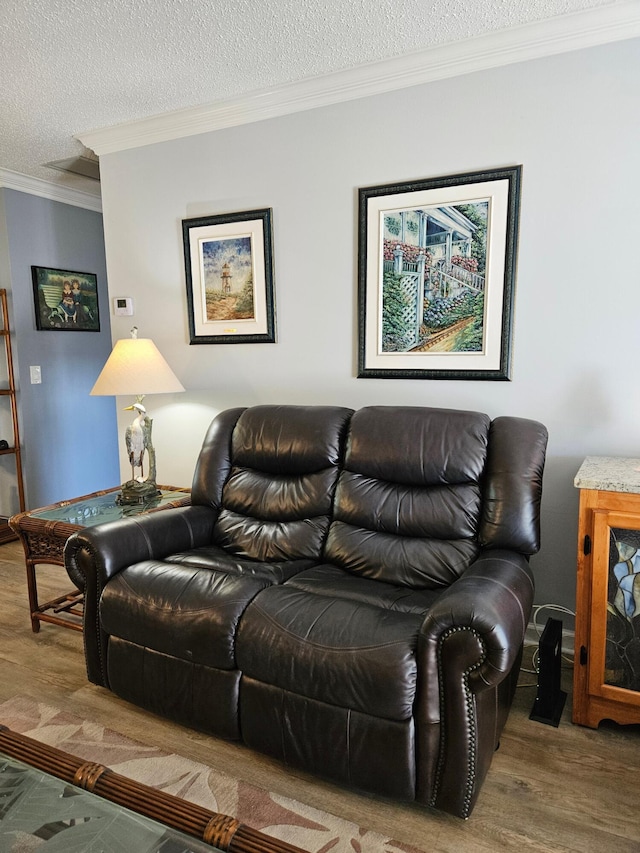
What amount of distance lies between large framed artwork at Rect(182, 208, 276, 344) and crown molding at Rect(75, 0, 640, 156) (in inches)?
20.1

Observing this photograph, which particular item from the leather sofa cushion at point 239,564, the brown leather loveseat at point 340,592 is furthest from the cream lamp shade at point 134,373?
the leather sofa cushion at point 239,564

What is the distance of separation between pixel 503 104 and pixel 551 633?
2.14m

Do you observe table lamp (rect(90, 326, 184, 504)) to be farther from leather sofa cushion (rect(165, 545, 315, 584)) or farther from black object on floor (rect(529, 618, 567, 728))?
black object on floor (rect(529, 618, 567, 728))

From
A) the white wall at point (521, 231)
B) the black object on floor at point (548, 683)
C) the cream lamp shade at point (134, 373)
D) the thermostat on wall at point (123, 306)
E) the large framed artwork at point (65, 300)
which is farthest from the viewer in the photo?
the large framed artwork at point (65, 300)

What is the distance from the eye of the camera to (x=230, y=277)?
122 inches

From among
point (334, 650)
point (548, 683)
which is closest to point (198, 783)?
point (334, 650)

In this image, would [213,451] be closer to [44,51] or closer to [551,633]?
[551,633]

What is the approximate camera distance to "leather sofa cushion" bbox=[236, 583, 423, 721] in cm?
154

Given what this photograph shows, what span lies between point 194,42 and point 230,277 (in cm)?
109

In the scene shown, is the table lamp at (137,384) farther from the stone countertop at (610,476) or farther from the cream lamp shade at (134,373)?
the stone countertop at (610,476)

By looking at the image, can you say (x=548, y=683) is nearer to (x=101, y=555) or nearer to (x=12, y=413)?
(x=101, y=555)

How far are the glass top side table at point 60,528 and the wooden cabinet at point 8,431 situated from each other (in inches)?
53.5

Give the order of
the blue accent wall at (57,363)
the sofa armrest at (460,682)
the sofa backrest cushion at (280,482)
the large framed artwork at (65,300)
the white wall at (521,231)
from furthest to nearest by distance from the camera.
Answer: the large framed artwork at (65,300) < the blue accent wall at (57,363) < the sofa backrest cushion at (280,482) < the white wall at (521,231) < the sofa armrest at (460,682)

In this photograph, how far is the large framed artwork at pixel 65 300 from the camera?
4.12 meters
